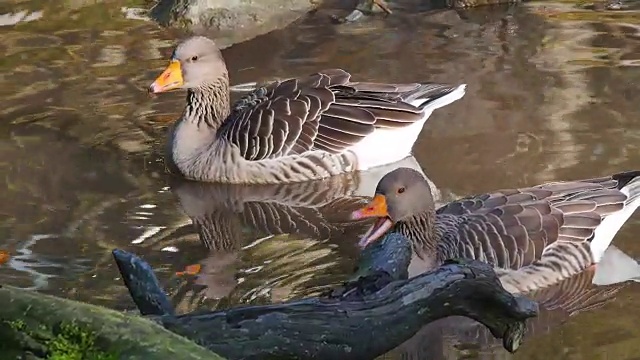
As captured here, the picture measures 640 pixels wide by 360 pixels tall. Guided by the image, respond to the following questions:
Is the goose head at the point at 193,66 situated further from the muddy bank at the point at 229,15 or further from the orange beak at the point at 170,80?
the muddy bank at the point at 229,15

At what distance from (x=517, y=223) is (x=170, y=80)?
393 cm

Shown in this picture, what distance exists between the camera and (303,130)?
985cm

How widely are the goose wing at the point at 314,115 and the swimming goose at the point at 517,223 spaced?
82.6 inches

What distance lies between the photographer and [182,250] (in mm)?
8125

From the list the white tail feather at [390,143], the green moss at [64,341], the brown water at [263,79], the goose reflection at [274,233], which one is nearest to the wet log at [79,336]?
the green moss at [64,341]

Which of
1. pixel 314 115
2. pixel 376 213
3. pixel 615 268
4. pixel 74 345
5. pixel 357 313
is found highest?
pixel 74 345

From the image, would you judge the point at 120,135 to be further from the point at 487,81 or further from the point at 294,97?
the point at 487,81

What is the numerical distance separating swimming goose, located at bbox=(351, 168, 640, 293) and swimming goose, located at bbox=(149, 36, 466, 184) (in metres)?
2.06

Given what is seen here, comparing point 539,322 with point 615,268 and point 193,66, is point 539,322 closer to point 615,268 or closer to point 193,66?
point 615,268

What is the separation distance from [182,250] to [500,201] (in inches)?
90.5

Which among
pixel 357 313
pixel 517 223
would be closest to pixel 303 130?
pixel 517 223

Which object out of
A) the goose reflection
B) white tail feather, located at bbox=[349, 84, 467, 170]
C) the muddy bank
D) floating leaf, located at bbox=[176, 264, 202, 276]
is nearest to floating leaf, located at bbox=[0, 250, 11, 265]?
floating leaf, located at bbox=[176, 264, 202, 276]

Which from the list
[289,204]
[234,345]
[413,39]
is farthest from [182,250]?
[413,39]

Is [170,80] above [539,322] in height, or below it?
above
